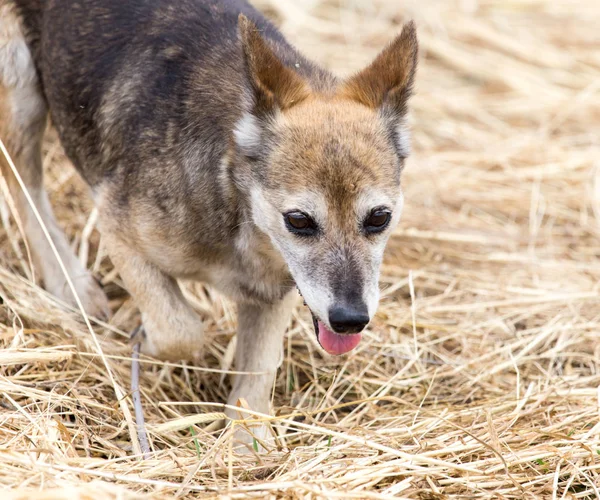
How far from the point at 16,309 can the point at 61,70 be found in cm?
135

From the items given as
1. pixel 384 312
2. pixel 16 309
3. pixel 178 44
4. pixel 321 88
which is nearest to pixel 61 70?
pixel 178 44

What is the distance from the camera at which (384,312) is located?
5.34 metres

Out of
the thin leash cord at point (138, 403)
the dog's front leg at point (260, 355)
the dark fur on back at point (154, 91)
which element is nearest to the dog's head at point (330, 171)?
the dark fur on back at point (154, 91)

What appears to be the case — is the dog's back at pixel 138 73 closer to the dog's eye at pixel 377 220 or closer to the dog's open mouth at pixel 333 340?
the dog's eye at pixel 377 220

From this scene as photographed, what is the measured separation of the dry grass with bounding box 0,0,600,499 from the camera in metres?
3.58

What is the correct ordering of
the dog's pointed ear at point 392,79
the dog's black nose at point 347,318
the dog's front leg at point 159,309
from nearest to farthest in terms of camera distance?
the dog's black nose at point 347,318, the dog's pointed ear at point 392,79, the dog's front leg at point 159,309

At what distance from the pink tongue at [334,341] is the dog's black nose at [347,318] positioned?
0.24 m

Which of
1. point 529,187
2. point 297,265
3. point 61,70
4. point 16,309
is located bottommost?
point 529,187

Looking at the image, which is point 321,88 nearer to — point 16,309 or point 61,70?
point 61,70

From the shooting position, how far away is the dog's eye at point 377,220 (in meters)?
3.72

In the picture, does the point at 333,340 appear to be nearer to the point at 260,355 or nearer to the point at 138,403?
the point at 260,355

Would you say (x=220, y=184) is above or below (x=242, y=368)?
above

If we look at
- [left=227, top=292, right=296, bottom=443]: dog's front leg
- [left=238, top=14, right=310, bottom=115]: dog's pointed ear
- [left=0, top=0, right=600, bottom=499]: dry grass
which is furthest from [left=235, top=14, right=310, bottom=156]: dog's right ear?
[left=0, top=0, right=600, bottom=499]: dry grass

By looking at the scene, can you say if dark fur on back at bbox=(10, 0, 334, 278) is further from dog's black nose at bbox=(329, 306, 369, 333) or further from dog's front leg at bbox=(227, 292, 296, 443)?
dog's black nose at bbox=(329, 306, 369, 333)
